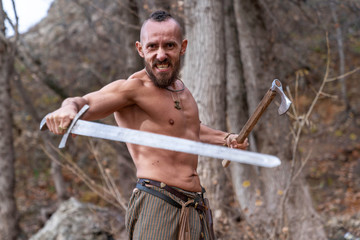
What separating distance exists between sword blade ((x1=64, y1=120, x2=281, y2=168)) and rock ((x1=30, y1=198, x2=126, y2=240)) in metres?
3.69

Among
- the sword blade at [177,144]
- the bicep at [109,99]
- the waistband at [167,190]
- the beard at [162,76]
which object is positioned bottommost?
the waistband at [167,190]

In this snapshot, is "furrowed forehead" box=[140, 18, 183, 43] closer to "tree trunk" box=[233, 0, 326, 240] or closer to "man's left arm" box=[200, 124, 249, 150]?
"man's left arm" box=[200, 124, 249, 150]

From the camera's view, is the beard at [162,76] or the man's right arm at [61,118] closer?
the man's right arm at [61,118]

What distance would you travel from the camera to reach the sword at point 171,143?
177cm

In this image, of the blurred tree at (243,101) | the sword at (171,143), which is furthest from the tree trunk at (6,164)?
the sword at (171,143)

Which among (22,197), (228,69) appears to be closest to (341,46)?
(228,69)

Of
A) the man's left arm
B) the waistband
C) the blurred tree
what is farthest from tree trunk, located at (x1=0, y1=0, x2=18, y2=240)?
the waistband

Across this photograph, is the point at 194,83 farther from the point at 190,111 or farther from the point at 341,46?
the point at 341,46

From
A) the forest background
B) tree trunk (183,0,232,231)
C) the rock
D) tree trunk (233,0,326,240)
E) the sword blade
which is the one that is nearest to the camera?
the sword blade

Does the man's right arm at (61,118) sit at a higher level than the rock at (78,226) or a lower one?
higher

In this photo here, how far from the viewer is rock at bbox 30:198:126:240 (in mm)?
5594

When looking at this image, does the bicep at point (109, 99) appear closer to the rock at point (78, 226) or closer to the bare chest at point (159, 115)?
the bare chest at point (159, 115)

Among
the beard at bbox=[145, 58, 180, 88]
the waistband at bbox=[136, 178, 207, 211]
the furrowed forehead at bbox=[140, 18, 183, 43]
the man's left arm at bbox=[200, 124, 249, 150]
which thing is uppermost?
the furrowed forehead at bbox=[140, 18, 183, 43]

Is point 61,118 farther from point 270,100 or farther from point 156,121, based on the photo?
point 270,100
